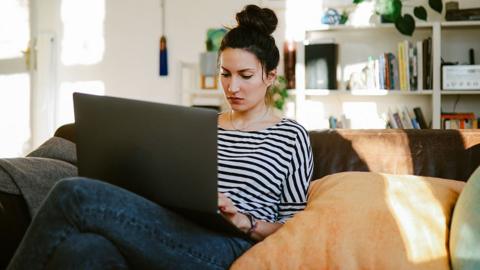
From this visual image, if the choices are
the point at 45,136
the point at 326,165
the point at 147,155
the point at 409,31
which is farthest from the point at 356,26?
the point at 147,155

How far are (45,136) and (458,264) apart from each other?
12.6 ft

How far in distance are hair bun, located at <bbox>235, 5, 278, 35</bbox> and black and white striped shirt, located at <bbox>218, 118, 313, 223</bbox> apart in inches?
11.7

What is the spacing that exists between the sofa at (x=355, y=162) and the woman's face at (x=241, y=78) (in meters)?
0.31

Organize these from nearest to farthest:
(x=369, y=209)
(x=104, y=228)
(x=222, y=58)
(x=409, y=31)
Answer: (x=104, y=228)
(x=369, y=209)
(x=222, y=58)
(x=409, y=31)

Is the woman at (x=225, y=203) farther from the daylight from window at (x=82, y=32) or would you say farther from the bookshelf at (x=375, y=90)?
the daylight from window at (x=82, y=32)

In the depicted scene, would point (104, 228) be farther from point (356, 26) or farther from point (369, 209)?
point (356, 26)

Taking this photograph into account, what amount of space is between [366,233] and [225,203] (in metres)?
0.34

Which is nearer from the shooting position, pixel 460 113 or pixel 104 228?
pixel 104 228

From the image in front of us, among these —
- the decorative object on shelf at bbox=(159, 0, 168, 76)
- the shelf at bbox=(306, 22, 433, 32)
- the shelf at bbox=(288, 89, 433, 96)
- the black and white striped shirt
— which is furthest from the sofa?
the decorative object on shelf at bbox=(159, 0, 168, 76)

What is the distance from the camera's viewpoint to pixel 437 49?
3627 millimetres

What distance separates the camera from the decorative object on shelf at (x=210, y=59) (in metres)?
4.12

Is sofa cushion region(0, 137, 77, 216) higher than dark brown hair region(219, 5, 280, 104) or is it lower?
lower

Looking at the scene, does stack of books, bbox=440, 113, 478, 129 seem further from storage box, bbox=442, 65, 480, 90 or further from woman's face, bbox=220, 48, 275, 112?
woman's face, bbox=220, 48, 275, 112

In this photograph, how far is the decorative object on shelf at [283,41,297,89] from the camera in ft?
12.9
